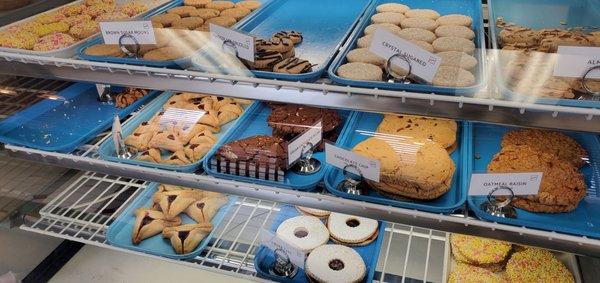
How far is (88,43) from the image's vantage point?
6.68ft

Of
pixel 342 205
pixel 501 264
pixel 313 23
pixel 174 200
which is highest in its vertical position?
pixel 313 23

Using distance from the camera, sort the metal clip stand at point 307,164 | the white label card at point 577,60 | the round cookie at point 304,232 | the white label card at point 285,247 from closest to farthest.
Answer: the white label card at point 577,60 < the metal clip stand at point 307,164 < the white label card at point 285,247 < the round cookie at point 304,232

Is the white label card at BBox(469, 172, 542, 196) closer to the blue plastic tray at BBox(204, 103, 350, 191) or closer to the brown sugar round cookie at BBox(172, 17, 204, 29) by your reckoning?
the blue plastic tray at BBox(204, 103, 350, 191)

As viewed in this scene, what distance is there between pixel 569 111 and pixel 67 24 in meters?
2.09

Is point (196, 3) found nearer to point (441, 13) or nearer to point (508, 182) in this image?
point (441, 13)

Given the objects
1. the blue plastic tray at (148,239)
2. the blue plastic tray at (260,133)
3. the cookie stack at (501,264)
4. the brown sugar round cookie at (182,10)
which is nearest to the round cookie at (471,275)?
the cookie stack at (501,264)

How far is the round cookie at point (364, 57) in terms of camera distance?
1678 millimetres

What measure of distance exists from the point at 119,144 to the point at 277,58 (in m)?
0.88

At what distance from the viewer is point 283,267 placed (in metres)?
2.18

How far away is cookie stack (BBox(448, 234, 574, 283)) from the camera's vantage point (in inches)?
83.2

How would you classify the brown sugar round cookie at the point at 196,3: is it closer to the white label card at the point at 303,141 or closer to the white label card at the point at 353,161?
the white label card at the point at 303,141

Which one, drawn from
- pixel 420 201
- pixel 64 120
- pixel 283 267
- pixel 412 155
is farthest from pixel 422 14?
→ pixel 64 120

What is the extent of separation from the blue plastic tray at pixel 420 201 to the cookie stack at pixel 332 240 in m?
0.46

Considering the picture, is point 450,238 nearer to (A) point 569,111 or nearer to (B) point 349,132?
(B) point 349,132
